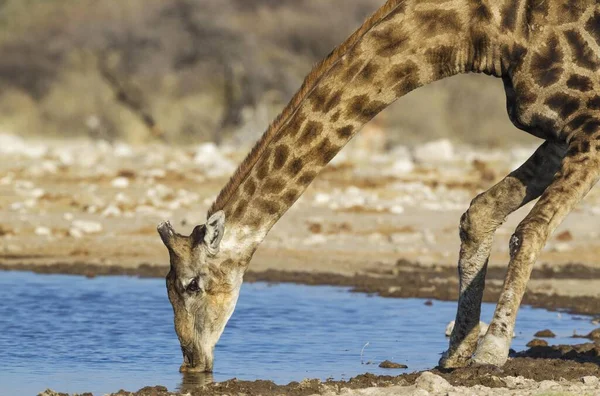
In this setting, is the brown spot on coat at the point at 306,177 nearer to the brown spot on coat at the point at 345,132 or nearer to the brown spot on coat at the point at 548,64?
the brown spot on coat at the point at 345,132

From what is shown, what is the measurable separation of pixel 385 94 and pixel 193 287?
153 cm

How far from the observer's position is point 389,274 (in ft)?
40.8

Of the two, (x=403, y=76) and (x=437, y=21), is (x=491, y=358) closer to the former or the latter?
(x=403, y=76)

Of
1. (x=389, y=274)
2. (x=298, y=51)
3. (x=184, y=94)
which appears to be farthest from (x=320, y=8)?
(x=389, y=274)

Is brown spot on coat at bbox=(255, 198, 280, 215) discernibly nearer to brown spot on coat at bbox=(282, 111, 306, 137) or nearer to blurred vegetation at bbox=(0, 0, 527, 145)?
brown spot on coat at bbox=(282, 111, 306, 137)

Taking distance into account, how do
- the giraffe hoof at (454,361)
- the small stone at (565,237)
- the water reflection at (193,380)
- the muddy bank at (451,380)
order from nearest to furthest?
the muddy bank at (451,380), the water reflection at (193,380), the giraffe hoof at (454,361), the small stone at (565,237)

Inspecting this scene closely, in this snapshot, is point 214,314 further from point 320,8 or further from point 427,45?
point 320,8

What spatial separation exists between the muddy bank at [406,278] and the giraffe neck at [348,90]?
400cm

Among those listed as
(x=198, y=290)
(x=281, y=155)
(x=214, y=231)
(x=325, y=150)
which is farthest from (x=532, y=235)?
(x=198, y=290)

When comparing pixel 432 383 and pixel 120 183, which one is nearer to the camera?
pixel 432 383

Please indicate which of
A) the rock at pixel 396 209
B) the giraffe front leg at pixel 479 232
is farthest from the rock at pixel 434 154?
the giraffe front leg at pixel 479 232

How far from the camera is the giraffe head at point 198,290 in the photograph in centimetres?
713

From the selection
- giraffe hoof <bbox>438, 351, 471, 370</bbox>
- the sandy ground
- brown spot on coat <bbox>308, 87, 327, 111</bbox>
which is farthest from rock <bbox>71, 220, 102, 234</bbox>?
brown spot on coat <bbox>308, 87, 327, 111</bbox>

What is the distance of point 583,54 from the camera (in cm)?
698
